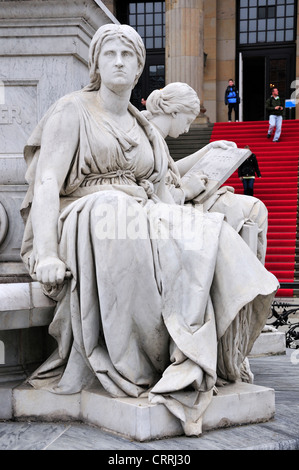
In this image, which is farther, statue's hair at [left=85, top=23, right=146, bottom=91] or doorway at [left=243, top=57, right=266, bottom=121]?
doorway at [left=243, top=57, right=266, bottom=121]

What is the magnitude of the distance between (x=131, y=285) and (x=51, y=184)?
647mm

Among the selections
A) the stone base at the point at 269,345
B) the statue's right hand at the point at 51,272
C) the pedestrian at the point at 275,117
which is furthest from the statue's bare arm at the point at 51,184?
the pedestrian at the point at 275,117

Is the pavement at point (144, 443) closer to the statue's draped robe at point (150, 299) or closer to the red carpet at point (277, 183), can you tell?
the statue's draped robe at point (150, 299)

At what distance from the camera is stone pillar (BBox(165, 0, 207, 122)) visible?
81.1ft

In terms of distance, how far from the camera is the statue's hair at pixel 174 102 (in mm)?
4930

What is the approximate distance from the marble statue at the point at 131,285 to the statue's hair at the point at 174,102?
3.93ft

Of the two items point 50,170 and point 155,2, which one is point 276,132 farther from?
point 50,170

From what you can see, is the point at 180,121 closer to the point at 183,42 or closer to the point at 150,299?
the point at 150,299

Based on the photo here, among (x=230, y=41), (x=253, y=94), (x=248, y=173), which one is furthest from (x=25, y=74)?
(x=253, y=94)

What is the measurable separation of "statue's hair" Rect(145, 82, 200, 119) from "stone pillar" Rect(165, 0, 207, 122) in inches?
786

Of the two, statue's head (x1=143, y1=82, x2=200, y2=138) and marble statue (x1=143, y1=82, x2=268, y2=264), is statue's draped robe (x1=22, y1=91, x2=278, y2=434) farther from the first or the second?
statue's head (x1=143, y1=82, x2=200, y2=138)

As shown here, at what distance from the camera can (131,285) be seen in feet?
10.9

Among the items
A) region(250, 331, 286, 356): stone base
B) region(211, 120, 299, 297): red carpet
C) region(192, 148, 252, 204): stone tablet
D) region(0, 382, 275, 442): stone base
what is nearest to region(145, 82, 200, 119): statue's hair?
region(192, 148, 252, 204): stone tablet

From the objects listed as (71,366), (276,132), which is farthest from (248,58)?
(71,366)
